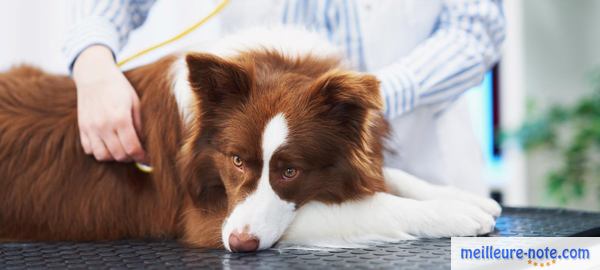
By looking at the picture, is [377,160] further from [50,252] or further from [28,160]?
[28,160]

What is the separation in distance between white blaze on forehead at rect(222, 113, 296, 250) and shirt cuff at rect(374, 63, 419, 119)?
52 cm

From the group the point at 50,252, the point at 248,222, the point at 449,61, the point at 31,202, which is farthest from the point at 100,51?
the point at 449,61

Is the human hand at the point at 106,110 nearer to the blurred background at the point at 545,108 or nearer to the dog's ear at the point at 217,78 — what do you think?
the dog's ear at the point at 217,78

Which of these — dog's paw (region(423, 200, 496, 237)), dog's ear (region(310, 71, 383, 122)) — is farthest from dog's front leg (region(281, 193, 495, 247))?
dog's ear (region(310, 71, 383, 122))

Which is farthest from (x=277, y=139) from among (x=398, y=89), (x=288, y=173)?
(x=398, y=89)

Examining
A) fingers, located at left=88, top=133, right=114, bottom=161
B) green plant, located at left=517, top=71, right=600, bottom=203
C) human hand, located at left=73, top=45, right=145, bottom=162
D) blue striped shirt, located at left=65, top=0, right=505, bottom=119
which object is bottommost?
fingers, located at left=88, top=133, right=114, bottom=161

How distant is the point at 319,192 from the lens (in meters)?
1.65

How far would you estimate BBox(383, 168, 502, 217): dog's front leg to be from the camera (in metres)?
1.88

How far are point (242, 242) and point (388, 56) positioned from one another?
1.09 meters

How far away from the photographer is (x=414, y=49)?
230 centimetres

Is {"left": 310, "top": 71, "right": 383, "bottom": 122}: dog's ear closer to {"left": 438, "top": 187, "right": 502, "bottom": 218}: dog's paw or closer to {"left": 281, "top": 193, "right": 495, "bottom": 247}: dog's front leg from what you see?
{"left": 281, "top": 193, "right": 495, "bottom": 247}: dog's front leg

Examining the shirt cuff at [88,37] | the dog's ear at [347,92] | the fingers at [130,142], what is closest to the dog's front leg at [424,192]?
the dog's ear at [347,92]

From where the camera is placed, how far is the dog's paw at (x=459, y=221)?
1.65m

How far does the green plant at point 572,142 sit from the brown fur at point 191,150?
10.0 ft
